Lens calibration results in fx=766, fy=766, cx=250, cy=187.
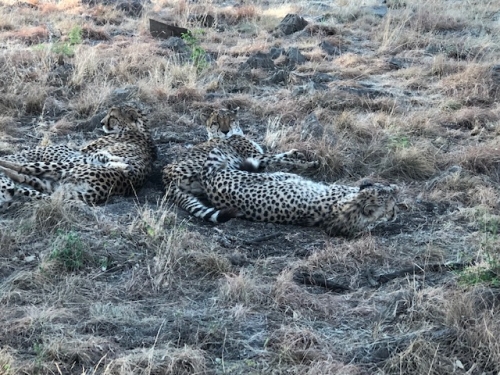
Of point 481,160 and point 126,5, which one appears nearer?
point 481,160

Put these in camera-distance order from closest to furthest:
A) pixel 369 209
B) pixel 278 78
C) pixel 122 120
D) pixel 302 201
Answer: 1. pixel 369 209
2. pixel 302 201
3. pixel 122 120
4. pixel 278 78

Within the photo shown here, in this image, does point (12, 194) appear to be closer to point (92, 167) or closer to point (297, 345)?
point (92, 167)

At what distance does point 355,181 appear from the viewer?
6543mm

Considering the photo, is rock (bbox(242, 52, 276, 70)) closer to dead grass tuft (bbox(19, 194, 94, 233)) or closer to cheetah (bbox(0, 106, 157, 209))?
cheetah (bbox(0, 106, 157, 209))

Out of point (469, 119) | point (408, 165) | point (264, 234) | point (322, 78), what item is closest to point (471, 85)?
point (469, 119)

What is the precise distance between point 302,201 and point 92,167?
5.56 feet

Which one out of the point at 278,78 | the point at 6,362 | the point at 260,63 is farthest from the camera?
the point at 260,63

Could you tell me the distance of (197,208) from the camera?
18.7ft

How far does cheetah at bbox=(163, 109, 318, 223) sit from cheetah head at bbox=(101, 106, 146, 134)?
657mm

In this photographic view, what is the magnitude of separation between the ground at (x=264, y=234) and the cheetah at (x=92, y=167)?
6.0 inches

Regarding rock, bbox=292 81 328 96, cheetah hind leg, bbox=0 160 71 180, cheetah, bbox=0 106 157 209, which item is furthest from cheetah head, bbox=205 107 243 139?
cheetah hind leg, bbox=0 160 71 180

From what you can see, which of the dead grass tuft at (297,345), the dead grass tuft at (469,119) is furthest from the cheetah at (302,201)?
the dead grass tuft at (469,119)

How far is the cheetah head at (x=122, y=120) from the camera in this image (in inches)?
281

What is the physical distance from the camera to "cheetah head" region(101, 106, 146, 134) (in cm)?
713
